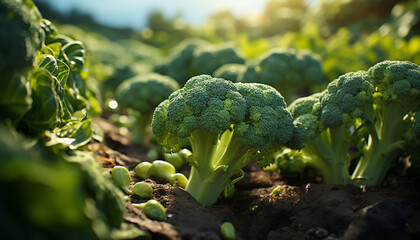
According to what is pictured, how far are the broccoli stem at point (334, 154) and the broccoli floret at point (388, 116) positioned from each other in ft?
0.44

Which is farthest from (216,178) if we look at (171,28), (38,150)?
(171,28)

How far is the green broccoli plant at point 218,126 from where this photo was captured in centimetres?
214

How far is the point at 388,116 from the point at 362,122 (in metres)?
0.26

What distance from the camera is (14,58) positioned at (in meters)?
1.38

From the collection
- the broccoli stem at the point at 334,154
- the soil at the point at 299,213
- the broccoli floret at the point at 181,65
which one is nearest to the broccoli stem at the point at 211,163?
the soil at the point at 299,213

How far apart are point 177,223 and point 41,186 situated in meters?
1.00

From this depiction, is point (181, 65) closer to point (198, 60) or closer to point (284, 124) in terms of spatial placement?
point (198, 60)

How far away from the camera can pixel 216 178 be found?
7.73 feet

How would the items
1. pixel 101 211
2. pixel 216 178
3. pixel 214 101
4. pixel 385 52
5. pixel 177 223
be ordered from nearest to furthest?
pixel 101 211, pixel 177 223, pixel 214 101, pixel 216 178, pixel 385 52

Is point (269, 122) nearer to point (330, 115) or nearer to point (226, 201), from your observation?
point (330, 115)

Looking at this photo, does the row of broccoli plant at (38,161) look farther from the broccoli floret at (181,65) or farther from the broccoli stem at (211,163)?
the broccoli floret at (181,65)

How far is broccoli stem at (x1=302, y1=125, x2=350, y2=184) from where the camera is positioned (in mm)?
2646

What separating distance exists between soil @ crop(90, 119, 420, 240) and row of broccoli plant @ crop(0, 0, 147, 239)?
436mm

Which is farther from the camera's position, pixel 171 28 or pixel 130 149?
pixel 171 28
